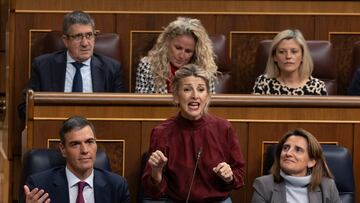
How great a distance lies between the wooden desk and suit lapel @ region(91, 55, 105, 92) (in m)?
0.25

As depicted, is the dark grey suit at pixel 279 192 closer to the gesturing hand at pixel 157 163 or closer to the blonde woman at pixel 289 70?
the gesturing hand at pixel 157 163

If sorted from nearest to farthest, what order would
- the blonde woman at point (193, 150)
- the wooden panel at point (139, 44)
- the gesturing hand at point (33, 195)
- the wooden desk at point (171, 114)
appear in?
the gesturing hand at point (33, 195) → the blonde woman at point (193, 150) → the wooden desk at point (171, 114) → the wooden panel at point (139, 44)

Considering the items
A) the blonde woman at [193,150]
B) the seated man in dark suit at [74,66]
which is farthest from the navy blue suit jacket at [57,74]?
the blonde woman at [193,150]

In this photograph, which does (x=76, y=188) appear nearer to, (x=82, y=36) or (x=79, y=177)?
(x=79, y=177)

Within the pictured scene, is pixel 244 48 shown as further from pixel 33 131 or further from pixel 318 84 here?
pixel 33 131

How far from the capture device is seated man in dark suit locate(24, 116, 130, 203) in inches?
69.0

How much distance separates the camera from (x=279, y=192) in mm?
1823

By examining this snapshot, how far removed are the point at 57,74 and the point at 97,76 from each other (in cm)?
8

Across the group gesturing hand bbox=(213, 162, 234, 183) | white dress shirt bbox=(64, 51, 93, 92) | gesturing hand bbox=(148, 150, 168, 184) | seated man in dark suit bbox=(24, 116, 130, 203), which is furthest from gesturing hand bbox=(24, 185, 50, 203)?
white dress shirt bbox=(64, 51, 93, 92)

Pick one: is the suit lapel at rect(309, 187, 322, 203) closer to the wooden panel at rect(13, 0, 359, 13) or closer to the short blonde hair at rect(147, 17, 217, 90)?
the short blonde hair at rect(147, 17, 217, 90)

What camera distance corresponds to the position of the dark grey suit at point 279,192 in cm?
181

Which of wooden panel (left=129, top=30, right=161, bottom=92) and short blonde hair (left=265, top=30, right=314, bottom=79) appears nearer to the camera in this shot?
short blonde hair (left=265, top=30, right=314, bottom=79)

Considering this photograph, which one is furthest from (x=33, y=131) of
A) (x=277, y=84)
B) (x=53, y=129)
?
(x=277, y=84)

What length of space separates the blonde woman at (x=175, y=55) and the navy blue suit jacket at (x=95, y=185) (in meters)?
0.40
